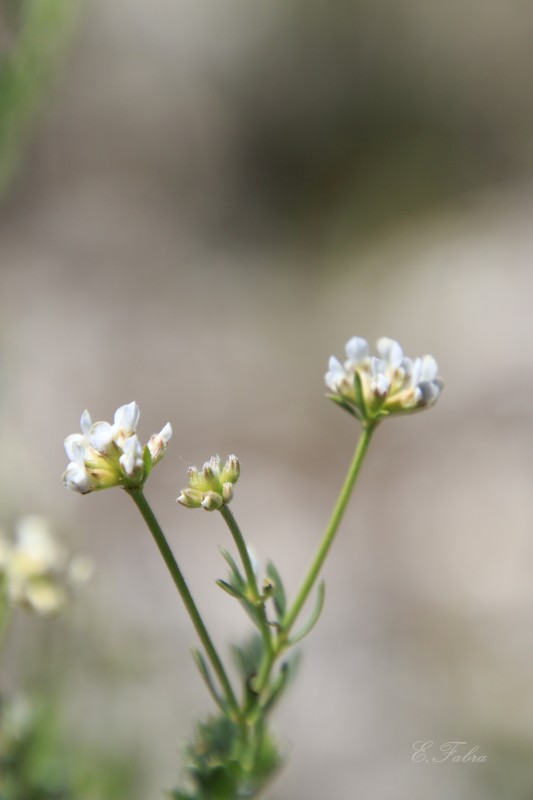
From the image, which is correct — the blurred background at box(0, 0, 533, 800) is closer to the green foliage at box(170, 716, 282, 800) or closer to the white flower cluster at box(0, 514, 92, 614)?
the white flower cluster at box(0, 514, 92, 614)

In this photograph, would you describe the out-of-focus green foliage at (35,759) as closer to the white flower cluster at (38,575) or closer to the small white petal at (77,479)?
the white flower cluster at (38,575)

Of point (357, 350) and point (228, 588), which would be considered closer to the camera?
point (228, 588)

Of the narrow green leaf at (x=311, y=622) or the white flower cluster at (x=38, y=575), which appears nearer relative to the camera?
the narrow green leaf at (x=311, y=622)

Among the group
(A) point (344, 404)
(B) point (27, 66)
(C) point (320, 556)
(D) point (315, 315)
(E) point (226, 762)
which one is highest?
(D) point (315, 315)

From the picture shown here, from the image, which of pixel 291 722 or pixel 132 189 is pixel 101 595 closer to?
pixel 291 722

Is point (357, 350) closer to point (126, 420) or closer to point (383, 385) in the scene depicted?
A: point (383, 385)
